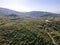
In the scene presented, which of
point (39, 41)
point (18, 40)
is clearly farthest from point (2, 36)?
point (39, 41)

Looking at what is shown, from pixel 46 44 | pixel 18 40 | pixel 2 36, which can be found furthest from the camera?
pixel 2 36

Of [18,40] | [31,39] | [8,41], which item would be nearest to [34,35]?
[31,39]

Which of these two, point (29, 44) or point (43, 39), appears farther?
point (43, 39)

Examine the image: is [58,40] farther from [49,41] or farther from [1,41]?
[1,41]

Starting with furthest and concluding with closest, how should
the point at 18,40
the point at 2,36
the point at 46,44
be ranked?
1. the point at 2,36
2. the point at 18,40
3. the point at 46,44

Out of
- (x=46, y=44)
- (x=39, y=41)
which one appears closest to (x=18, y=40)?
(x=39, y=41)

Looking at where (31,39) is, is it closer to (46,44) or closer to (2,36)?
(46,44)

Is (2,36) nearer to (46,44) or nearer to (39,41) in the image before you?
(39,41)

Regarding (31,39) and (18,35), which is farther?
(18,35)
